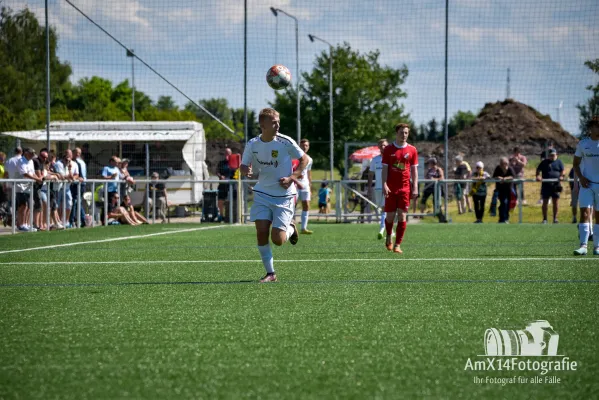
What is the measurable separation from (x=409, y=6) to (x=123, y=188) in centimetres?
1024

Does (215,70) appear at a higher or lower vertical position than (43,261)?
higher

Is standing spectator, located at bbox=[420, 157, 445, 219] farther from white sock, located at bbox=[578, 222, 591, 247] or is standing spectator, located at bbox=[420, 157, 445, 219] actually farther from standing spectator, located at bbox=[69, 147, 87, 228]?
white sock, located at bbox=[578, 222, 591, 247]

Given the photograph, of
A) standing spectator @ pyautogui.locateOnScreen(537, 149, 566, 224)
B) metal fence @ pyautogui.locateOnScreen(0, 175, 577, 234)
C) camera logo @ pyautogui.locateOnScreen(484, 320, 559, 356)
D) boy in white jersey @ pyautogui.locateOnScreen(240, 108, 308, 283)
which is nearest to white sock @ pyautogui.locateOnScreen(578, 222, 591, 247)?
boy in white jersey @ pyautogui.locateOnScreen(240, 108, 308, 283)

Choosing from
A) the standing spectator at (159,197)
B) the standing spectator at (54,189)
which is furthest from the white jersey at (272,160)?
the standing spectator at (159,197)

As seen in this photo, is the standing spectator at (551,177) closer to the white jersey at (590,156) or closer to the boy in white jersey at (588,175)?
the boy in white jersey at (588,175)

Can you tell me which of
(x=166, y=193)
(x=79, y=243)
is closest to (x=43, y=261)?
(x=79, y=243)

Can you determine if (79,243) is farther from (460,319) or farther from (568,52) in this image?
Result: (568,52)

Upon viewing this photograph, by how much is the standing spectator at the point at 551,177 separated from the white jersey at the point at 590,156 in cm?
1197

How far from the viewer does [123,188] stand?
2341 centimetres

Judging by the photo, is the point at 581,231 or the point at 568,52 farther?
the point at 568,52

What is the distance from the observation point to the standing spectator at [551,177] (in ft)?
77.7

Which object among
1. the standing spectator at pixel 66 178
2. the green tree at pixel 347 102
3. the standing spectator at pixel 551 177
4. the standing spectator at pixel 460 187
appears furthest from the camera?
the green tree at pixel 347 102

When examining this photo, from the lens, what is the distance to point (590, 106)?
23625 millimetres

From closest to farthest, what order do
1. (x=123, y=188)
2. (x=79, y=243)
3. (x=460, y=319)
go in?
(x=460, y=319), (x=79, y=243), (x=123, y=188)
